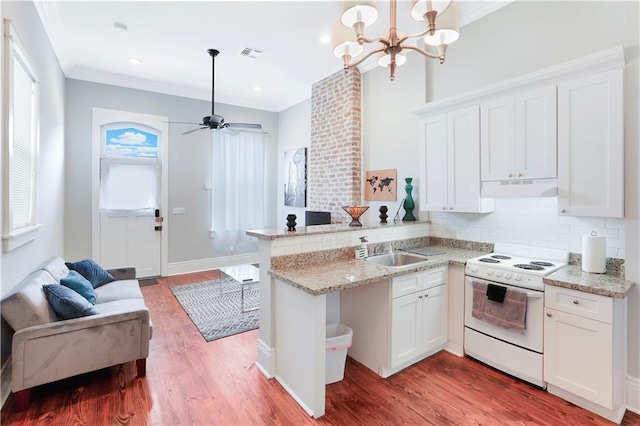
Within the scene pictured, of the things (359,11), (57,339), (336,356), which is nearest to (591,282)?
(336,356)

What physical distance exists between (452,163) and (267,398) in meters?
2.68

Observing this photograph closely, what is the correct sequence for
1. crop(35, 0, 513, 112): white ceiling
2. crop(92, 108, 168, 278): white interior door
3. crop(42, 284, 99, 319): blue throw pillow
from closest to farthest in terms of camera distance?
crop(42, 284, 99, 319): blue throw pillow → crop(35, 0, 513, 112): white ceiling → crop(92, 108, 168, 278): white interior door

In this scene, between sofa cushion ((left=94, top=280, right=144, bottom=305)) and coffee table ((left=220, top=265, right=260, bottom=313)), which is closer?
sofa cushion ((left=94, top=280, right=144, bottom=305))

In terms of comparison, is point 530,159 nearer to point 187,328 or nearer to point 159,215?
point 187,328

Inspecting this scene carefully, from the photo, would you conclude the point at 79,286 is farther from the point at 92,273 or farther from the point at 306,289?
the point at 306,289

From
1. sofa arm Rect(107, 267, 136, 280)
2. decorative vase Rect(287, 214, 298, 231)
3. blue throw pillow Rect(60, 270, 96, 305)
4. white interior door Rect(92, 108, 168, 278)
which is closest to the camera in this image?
decorative vase Rect(287, 214, 298, 231)

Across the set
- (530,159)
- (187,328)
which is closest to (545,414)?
(530,159)

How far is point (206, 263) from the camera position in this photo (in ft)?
19.7

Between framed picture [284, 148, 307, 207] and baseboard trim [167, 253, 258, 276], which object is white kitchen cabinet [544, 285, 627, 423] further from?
baseboard trim [167, 253, 258, 276]

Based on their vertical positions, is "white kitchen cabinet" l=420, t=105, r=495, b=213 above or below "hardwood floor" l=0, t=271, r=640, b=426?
above

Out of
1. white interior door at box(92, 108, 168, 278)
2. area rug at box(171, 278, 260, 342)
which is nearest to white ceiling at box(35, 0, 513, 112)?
white interior door at box(92, 108, 168, 278)

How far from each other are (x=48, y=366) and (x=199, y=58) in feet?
13.2

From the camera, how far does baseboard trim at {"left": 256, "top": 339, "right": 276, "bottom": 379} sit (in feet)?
8.14

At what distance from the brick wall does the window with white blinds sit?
11.6 ft
